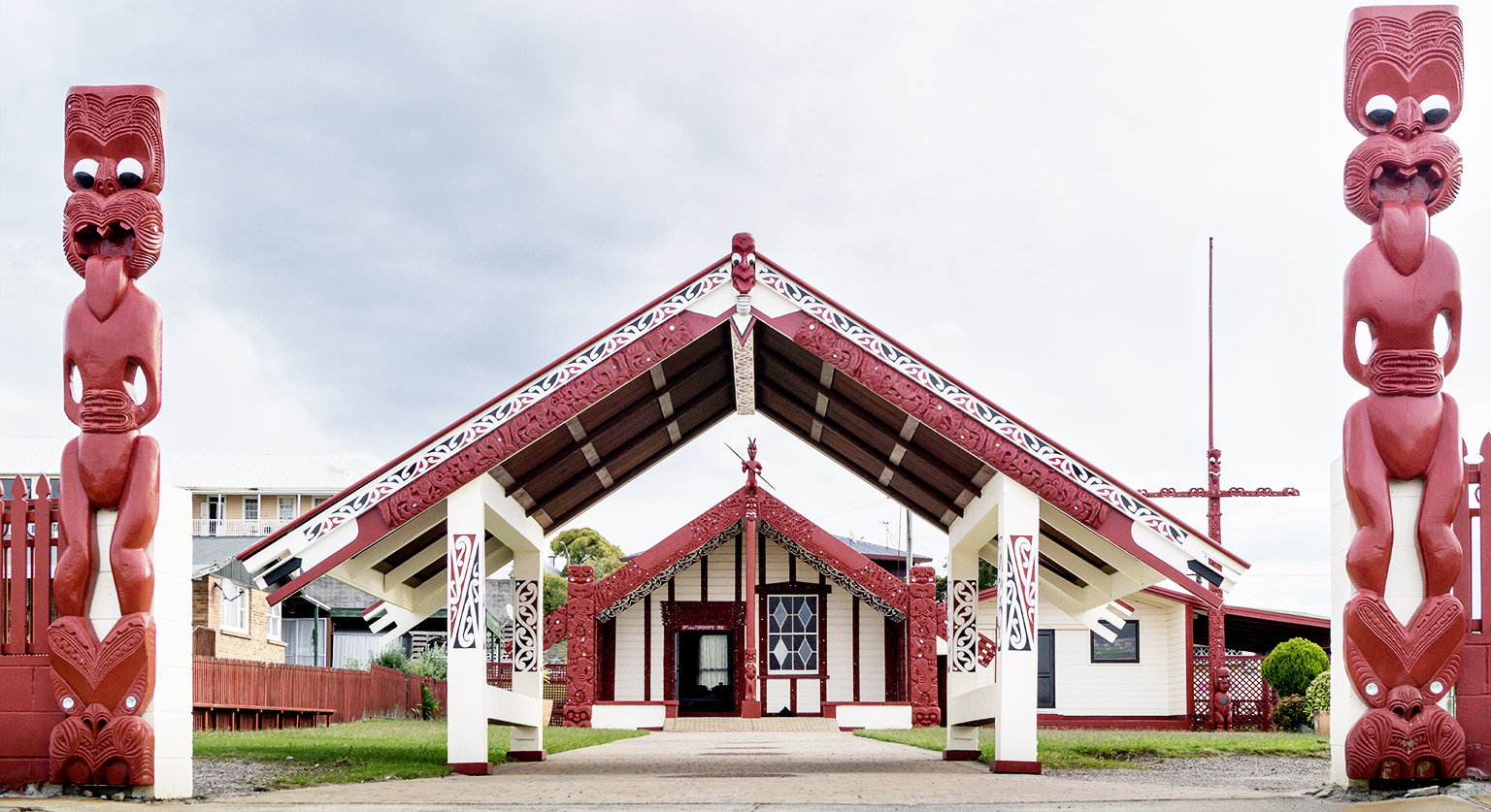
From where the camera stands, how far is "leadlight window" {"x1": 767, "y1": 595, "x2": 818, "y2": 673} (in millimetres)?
30016

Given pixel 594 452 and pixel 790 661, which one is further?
pixel 790 661

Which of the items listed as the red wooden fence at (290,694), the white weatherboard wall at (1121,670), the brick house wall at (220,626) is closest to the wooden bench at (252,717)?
the red wooden fence at (290,694)

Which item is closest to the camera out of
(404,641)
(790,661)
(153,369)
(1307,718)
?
(153,369)

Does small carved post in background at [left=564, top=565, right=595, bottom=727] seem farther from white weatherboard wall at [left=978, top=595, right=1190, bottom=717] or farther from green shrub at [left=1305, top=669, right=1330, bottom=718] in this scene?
green shrub at [left=1305, top=669, right=1330, bottom=718]

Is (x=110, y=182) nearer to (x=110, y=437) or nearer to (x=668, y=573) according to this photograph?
(x=110, y=437)

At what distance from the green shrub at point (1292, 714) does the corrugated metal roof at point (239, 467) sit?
4869cm

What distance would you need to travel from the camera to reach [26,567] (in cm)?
903

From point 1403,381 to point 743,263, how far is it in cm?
513

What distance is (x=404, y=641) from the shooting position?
154 ft

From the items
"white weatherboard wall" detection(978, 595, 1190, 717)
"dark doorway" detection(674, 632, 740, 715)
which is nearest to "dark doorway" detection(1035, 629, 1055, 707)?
"white weatherboard wall" detection(978, 595, 1190, 717)

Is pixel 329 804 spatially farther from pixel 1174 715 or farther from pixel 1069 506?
pixel 1174 715

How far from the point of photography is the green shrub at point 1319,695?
22859 mm

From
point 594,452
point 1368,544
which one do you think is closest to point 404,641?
point 594,452

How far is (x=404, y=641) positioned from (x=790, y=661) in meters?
21.4
